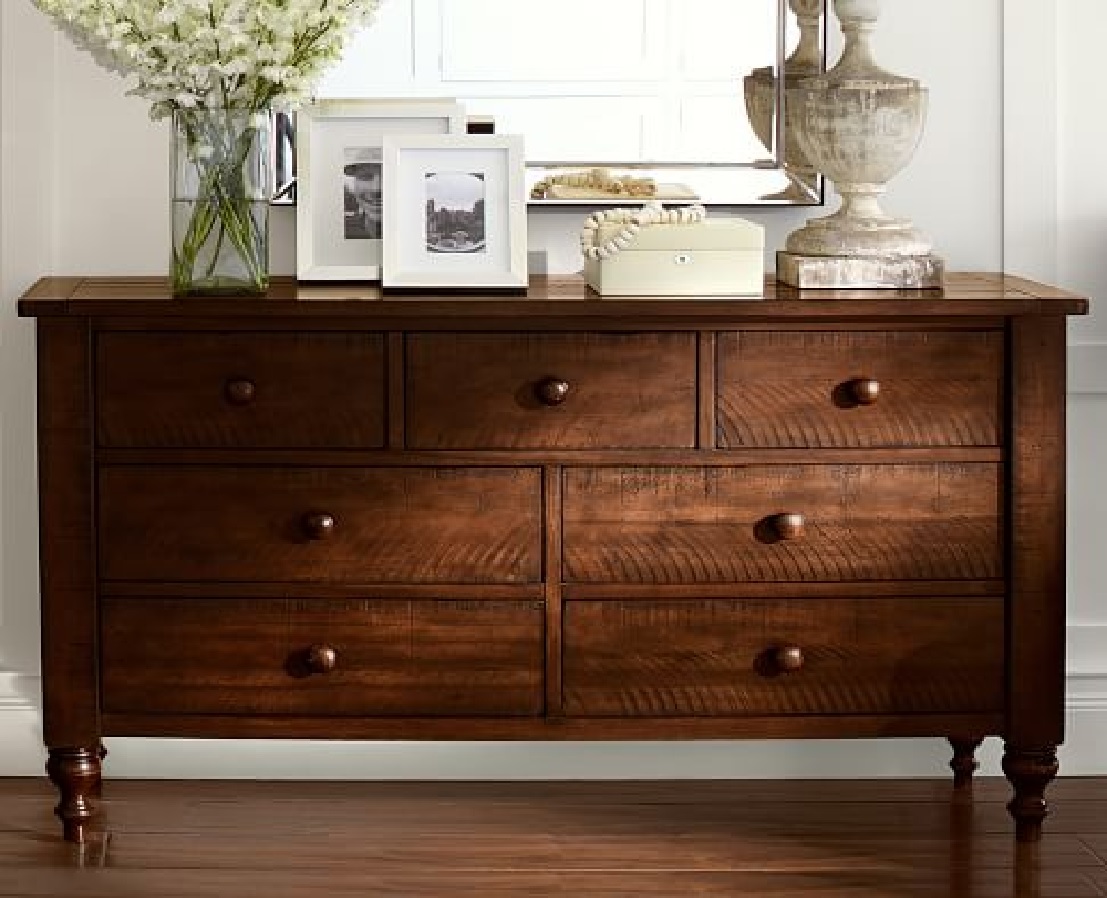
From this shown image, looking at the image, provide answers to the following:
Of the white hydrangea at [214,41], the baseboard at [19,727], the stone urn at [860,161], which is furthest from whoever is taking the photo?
the baseboard at [19,727]

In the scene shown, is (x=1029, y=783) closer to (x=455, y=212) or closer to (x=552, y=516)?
(x=552, y=516)

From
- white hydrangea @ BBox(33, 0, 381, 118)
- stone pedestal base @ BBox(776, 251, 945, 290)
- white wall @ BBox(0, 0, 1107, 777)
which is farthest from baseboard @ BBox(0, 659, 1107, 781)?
white hydrangea @ BBox(33, 0, 381, 118)

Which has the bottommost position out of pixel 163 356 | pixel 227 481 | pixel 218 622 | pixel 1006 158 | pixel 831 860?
pixel 831 860

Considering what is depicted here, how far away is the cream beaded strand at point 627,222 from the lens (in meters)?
2.92

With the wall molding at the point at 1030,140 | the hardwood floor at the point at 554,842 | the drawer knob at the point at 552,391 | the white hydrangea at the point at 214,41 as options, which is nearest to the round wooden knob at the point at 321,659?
the hardwood floor at the point at 554,842

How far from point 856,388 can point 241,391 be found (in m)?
0.86

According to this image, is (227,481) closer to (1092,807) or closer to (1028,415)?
(1028,415)

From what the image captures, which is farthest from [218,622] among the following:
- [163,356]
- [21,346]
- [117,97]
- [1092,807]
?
[1092,807]

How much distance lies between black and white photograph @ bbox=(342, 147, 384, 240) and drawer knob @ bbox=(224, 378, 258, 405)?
1.06 feet

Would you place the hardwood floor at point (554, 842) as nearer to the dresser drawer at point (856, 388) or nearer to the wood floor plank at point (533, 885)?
the wood floor plank at point (533, 885)

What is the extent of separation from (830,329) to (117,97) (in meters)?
1.24

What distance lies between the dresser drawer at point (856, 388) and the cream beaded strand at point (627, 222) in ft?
0.64

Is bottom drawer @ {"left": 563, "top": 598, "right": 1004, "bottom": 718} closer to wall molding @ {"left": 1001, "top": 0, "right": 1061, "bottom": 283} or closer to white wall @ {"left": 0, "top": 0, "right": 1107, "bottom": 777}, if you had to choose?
white wall @ {"left": 0, "top": 0, "right": 1107, "bottom": 777}

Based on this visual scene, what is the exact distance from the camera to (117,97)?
3.31 metres
